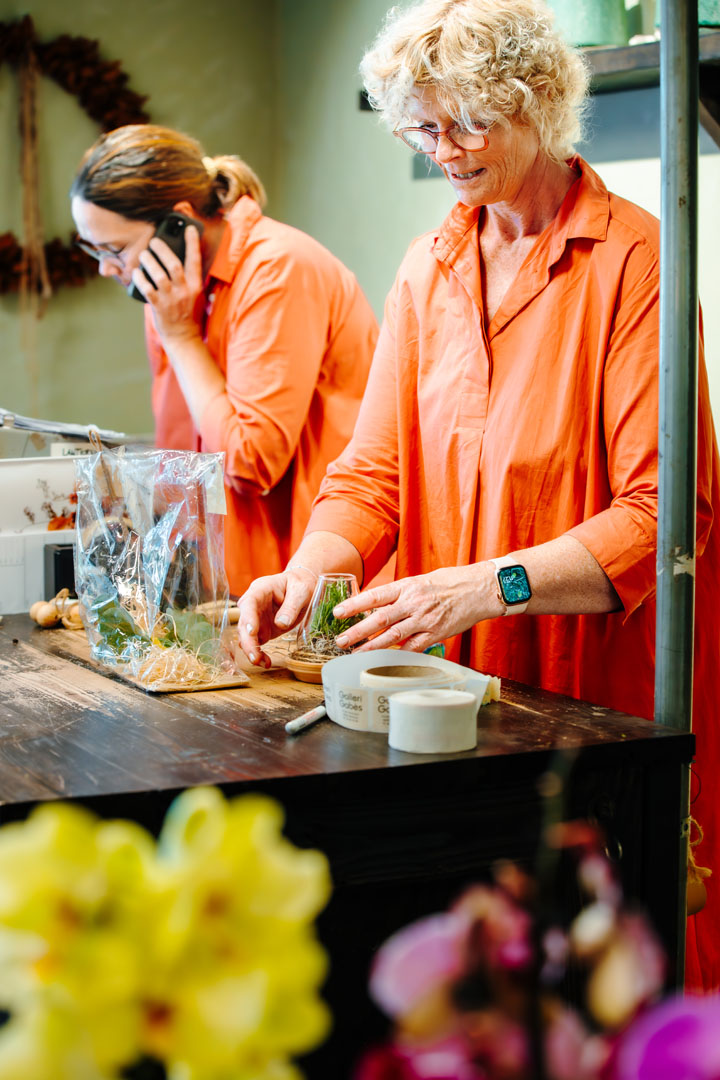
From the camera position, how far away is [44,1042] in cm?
37

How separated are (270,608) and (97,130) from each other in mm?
2611

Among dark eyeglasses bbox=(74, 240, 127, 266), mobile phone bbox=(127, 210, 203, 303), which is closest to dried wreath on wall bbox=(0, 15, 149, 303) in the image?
dark eyeglasses bbox=(74, 240, 127, 266)

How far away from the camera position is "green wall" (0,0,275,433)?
363 centimetres

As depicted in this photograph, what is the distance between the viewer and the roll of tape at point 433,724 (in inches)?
45.6

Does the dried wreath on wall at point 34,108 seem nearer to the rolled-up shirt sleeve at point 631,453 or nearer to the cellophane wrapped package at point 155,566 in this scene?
the cellophane wrapped package at point 155,566

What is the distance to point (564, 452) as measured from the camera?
1632 mm

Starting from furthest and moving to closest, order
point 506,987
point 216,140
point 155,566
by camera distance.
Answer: point 216,140 < point 155,566 < point 506,987

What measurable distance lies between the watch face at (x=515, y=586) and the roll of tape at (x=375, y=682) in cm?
13

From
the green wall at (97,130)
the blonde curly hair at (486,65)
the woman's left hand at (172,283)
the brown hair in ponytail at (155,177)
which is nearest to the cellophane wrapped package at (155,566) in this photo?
the blonde curly hair at (486,65)

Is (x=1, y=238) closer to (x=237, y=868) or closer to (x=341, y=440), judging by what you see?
(x=341, y=440)

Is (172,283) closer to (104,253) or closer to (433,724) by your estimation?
(104,253)

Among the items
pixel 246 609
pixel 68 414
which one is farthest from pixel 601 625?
pixel 68 414

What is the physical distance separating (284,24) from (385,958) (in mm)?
3962

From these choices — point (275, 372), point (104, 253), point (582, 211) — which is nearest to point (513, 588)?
point (582, 211)
